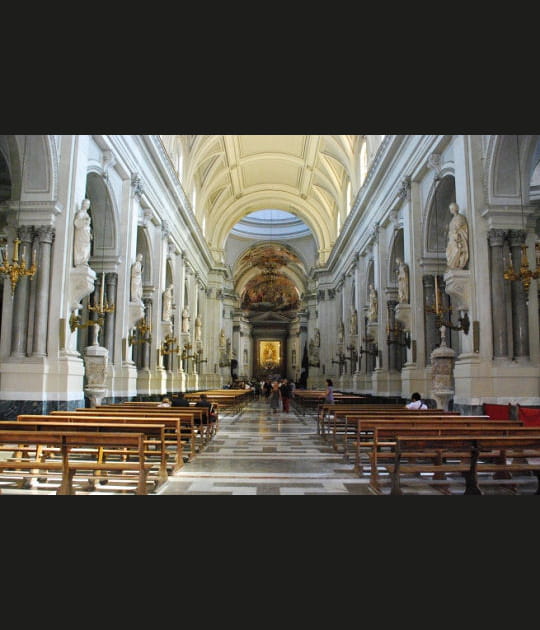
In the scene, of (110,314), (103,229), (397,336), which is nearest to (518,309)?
(397,336)

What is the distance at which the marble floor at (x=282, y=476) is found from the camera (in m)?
6.01

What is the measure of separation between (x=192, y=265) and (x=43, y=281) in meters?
17.5

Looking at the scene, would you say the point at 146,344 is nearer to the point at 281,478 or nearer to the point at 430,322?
the point at 430,322

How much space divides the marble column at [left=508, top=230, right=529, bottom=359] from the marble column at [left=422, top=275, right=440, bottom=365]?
408 cm

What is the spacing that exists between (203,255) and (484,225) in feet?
72.9

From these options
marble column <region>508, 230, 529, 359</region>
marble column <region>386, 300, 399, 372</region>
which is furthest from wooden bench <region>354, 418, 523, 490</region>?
marble column <region>386, 300, 399, 372</region>

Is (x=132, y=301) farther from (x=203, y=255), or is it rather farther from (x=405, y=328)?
(x=203, y=255)

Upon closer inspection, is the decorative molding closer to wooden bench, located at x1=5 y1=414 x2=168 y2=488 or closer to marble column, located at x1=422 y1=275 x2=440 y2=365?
marble column, located at x1=422 y1=275 x2=440 y2=365

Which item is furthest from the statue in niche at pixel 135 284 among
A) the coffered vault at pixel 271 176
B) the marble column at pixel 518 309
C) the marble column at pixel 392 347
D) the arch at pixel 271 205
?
the arch at pixel 271 205

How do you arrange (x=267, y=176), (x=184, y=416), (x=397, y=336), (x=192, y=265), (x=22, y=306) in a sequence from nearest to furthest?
(x=184, y=416) < (x=22, y=306) < (x=397, y=336) < (x=192, y=265) < (x=267, y=176)

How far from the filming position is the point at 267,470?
7.39 m

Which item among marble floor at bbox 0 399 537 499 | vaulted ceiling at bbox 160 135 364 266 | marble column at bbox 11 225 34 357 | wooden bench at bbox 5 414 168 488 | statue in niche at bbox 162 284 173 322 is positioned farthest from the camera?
vaulted ceiling at bbox 160 135 364 266

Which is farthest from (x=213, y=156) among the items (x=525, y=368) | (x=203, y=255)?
(x=525, y=368)

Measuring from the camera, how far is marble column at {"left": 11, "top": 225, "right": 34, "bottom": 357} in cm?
1012
